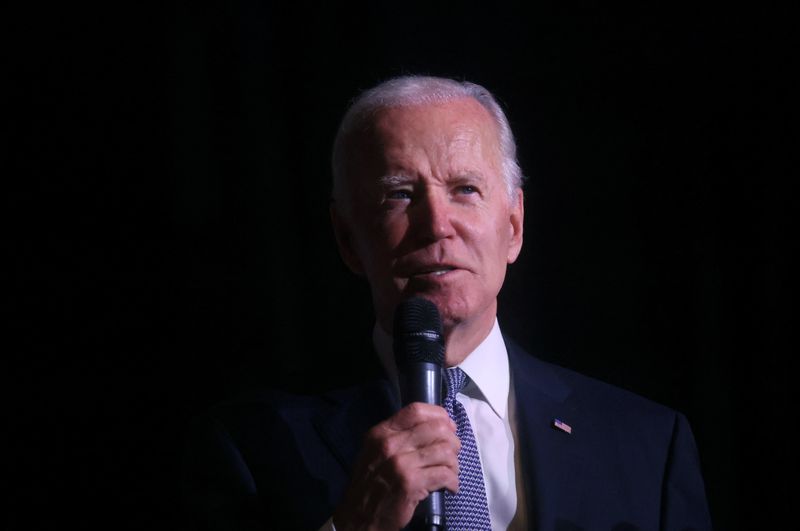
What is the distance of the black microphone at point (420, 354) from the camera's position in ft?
5.24

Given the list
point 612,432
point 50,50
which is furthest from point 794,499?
point 50,50

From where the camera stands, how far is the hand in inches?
60.1

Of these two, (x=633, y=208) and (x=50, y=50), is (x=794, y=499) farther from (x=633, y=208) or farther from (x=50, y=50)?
(x=50, y=50)

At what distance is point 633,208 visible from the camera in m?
2.77

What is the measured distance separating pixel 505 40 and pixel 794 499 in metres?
1.57

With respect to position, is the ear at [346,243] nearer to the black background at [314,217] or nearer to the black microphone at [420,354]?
the black background at [314,217]

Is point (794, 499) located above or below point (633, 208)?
below

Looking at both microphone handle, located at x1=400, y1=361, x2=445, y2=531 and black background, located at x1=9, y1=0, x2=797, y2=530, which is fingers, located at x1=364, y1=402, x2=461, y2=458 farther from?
black background, located at x1=9, y1=0, x2=797, y2=530

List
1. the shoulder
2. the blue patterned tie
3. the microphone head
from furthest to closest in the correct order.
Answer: the shoulder, the blue patterned tie, the microphone head

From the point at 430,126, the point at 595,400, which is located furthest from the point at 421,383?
the point at 595,400

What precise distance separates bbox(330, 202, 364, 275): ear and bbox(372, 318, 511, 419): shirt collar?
159mm

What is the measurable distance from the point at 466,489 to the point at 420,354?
478 mm

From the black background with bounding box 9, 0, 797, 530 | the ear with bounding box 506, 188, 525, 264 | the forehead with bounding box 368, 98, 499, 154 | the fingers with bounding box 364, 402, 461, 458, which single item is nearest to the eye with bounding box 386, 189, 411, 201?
the forehead with bounding box 368, 98, 499, 154

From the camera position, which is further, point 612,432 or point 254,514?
point 612,432
